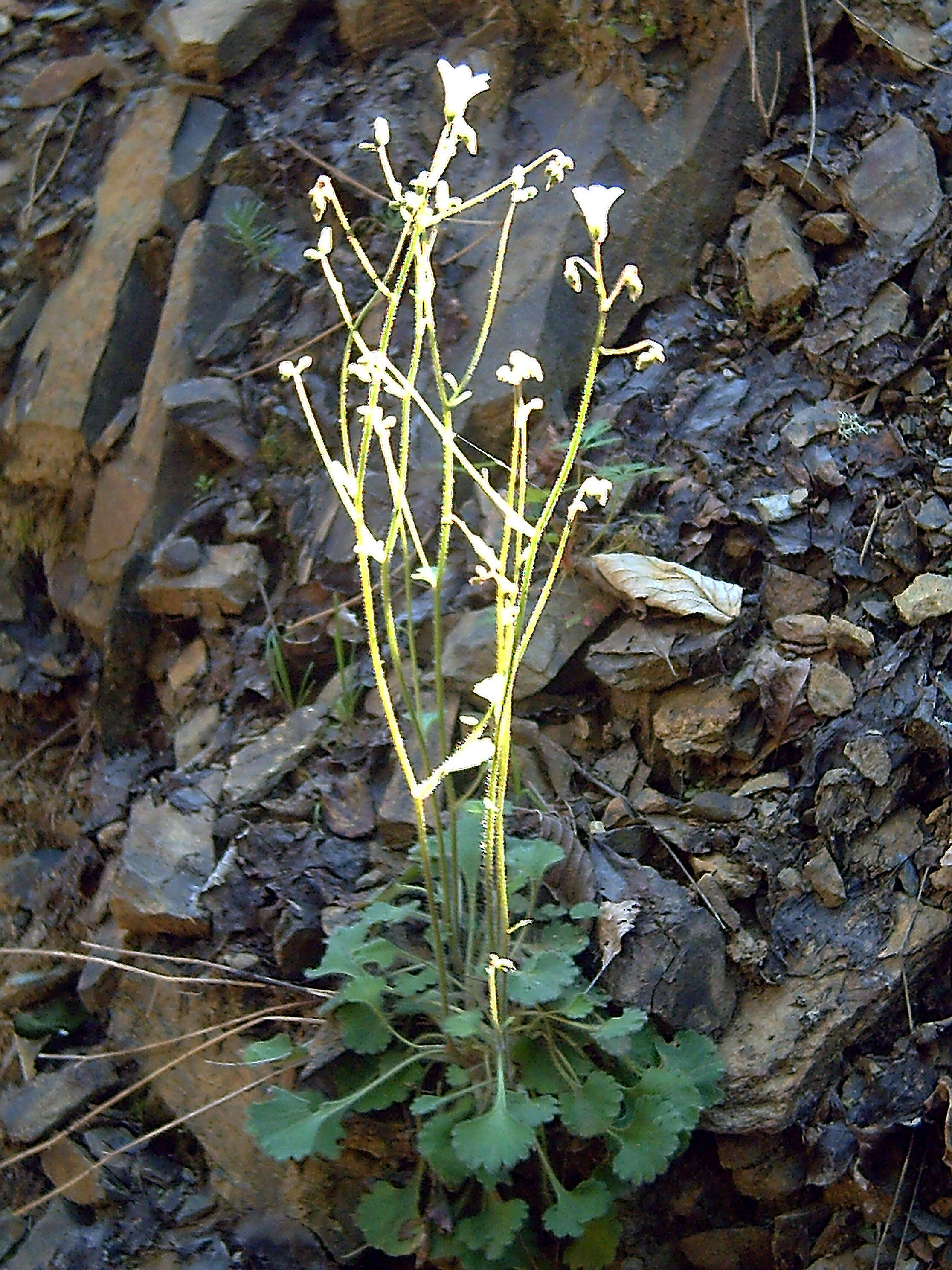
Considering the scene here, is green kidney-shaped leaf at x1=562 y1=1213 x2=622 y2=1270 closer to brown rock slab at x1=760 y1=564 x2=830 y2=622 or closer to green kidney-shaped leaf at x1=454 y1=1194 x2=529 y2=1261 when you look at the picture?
green kidney-shaped leaf at x1=454 y1=1194 x2=529 y2=1261

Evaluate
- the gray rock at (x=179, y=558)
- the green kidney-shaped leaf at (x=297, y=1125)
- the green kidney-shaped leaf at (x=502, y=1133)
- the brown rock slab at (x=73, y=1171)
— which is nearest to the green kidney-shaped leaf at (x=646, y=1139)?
the green kidney-shaped leaf at (x=502, y=1133)

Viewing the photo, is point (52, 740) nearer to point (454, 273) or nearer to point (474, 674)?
point (474, 674)

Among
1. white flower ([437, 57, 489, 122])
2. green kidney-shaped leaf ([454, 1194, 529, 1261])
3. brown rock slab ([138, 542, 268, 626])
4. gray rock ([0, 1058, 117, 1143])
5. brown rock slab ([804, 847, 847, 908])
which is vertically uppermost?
white flower ([437, 57, 489, 122])

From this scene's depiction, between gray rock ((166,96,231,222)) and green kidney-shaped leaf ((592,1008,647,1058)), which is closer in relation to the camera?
green kidney-shaped leaf ((592,1008,647,1058))

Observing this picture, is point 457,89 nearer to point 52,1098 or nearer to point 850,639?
point 850,639

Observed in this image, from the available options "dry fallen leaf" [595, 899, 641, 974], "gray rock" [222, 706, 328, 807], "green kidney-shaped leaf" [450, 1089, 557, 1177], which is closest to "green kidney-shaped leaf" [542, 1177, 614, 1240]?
"green kidney-shaped leaf" [450, 1089, 557, 1177]

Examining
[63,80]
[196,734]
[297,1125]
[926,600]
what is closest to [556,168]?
[926,600]
